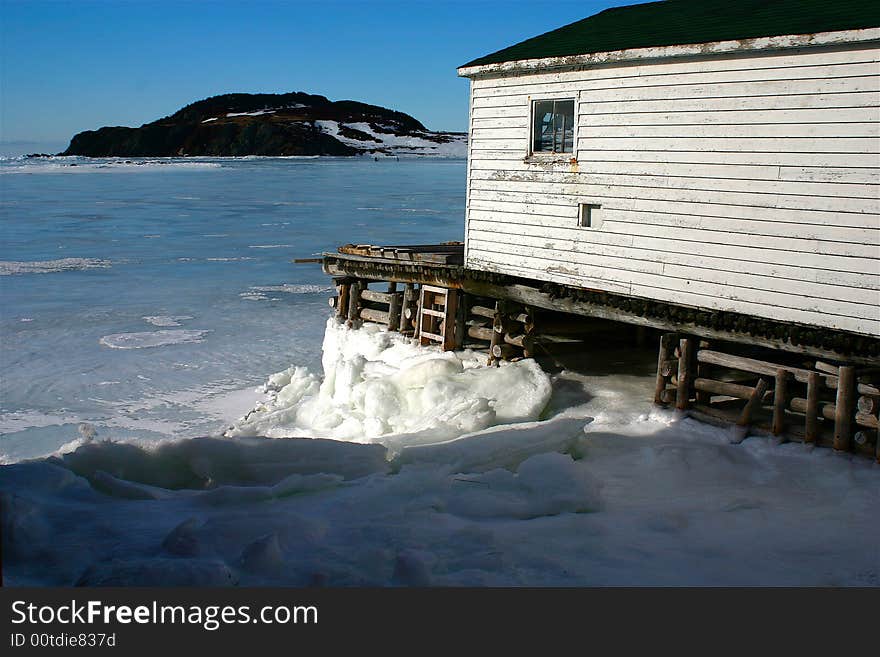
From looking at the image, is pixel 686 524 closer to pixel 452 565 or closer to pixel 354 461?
pixel 452 565

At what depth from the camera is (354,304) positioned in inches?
772

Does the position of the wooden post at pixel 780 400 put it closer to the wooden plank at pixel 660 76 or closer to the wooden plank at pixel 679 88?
the wooden plank at pixel 679 88

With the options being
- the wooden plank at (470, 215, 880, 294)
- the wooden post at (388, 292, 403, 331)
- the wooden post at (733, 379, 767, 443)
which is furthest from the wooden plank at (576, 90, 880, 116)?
the wooden post at (388, 292, 403, 331)

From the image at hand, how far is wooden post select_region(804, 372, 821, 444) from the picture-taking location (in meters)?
11.6

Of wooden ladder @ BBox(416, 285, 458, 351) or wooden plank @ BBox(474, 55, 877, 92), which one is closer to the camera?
wooden plank @ BBox(474, 55, 877, 92)

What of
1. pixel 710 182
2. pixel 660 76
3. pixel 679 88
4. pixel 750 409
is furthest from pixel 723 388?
pixel 660 76

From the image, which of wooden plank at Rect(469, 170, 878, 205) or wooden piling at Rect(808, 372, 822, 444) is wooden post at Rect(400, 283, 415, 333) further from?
wooden piling at Rect(808, 372, 822, 444)

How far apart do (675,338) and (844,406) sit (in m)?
2.65

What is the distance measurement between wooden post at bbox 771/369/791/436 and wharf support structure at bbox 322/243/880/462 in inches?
0.5

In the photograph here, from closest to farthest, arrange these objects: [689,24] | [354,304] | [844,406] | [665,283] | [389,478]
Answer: [389,478] → [844,406] → [665,283] → [689,24] → [354,304]

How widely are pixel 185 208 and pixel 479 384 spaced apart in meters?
48.4

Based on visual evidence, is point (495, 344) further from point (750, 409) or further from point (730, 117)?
point (730, 117)

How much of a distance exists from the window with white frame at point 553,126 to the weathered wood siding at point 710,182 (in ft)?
0.54

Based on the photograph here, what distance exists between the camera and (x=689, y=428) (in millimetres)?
12617
